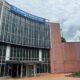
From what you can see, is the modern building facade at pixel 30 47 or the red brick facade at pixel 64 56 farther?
the red brick facade at pixel 64 56

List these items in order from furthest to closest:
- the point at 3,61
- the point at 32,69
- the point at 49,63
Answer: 1. the point at 49,63
2. the point at 32,69
3. the point at 3,61

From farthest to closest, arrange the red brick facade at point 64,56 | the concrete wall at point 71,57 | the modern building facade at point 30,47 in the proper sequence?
the concrete wall at point 71,57, the red brick facade at point 64,56, the modern building facade at point 30,47

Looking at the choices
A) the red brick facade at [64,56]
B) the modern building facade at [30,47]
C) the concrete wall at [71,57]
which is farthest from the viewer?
the concrete wall at [71,57]

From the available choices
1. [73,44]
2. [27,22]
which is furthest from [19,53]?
[73,44]

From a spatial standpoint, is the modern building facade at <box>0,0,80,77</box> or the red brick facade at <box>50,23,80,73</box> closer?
the modern building facade at <box>0,0,80,77</box>

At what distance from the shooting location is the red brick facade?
156ft

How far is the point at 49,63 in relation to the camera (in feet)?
155

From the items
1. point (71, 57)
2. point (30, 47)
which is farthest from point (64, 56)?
point (30, 47)

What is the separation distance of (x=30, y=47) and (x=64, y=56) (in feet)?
33.9

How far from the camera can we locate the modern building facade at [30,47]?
38531mm

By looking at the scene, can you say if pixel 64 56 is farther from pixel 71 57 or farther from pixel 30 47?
pixel 30 47

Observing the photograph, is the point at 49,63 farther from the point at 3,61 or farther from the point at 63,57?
the point at 3,61

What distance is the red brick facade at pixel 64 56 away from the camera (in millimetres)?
47500

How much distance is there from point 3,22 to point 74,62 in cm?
2313
